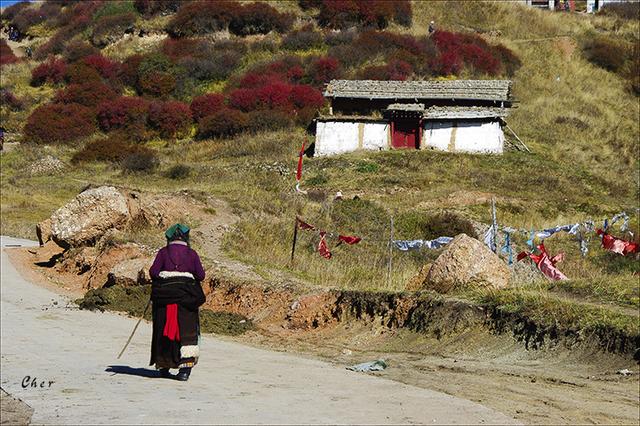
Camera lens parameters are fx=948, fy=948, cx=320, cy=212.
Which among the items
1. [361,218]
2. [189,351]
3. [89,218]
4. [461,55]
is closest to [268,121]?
[461,55]

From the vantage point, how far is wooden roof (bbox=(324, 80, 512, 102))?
48.2 m

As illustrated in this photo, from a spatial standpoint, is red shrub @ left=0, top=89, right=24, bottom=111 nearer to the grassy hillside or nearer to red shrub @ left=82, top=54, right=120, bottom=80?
the grassy hillside

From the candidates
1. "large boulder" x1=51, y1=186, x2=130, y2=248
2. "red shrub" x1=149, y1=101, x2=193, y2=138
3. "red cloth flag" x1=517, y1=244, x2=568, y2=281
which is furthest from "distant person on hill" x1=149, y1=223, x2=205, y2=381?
"red shrub" x1=149, y1=101, x2=193, y2=138

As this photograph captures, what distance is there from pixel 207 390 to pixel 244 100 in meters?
45.9

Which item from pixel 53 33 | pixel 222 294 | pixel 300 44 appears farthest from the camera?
pixel 53 33

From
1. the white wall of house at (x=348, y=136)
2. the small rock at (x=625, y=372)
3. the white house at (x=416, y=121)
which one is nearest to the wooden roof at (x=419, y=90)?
the white house at (x=416, y=121)

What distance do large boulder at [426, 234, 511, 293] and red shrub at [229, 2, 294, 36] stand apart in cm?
5544

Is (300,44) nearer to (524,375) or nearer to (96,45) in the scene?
(96,45)

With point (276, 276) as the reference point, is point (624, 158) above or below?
below

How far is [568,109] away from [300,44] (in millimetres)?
19553

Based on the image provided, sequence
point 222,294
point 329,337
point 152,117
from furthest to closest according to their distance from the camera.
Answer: point 152,117 < point 222,294 < point 329,337

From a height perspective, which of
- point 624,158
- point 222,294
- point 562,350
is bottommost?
point 624,158

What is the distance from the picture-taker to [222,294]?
18.5m

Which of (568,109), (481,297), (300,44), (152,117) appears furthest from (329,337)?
(300,44)
